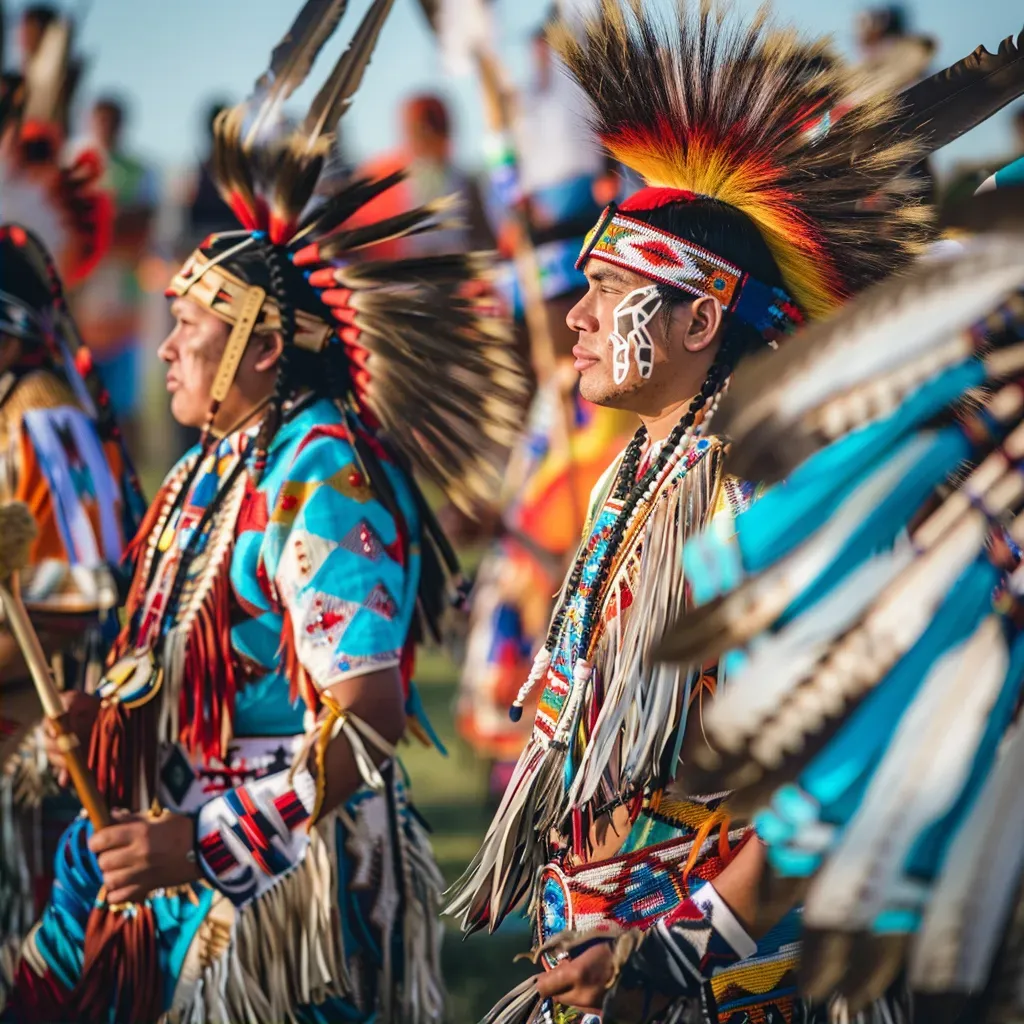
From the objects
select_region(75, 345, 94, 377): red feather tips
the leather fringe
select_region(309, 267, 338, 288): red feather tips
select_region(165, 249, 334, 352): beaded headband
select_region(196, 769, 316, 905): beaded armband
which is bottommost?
the leather fringe

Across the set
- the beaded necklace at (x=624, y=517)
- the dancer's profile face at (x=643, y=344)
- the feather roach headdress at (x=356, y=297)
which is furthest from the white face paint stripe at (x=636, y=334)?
the feather roach headdress at (x=356, y=297)

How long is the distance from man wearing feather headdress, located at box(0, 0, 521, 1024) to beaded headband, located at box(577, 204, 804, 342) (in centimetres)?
87

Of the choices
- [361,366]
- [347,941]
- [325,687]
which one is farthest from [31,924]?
[361,366]

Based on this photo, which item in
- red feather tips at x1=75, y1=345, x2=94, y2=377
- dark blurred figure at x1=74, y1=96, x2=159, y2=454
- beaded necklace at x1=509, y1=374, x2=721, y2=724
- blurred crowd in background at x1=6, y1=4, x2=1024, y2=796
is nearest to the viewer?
beaded necklace at x1=509, y1=374, x2=721, y2=724

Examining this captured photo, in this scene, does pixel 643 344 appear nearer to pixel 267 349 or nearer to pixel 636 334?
pixel 636 334

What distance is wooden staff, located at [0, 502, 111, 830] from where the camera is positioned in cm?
289

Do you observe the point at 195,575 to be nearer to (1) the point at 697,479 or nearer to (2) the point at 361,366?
(2) the point at 361,366

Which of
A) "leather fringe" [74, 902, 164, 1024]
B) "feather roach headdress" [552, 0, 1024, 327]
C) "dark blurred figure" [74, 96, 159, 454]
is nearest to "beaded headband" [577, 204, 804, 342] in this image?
"feather roach headdress" [552, 0, 1024, 327]

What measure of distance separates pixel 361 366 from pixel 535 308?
2.43m

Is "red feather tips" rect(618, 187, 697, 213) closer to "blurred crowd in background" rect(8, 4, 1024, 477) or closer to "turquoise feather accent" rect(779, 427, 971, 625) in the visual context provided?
"blurred crowd in background" rect(8, 4, 1024, 477)

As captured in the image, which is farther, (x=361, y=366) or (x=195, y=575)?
(x=361, y=366)

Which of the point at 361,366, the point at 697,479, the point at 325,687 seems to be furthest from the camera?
the point at 361,366

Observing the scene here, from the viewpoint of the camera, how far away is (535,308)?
5562 millimetres

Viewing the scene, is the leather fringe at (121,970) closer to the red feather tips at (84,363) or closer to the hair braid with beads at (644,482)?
the hair braid with beads at (644,482)
